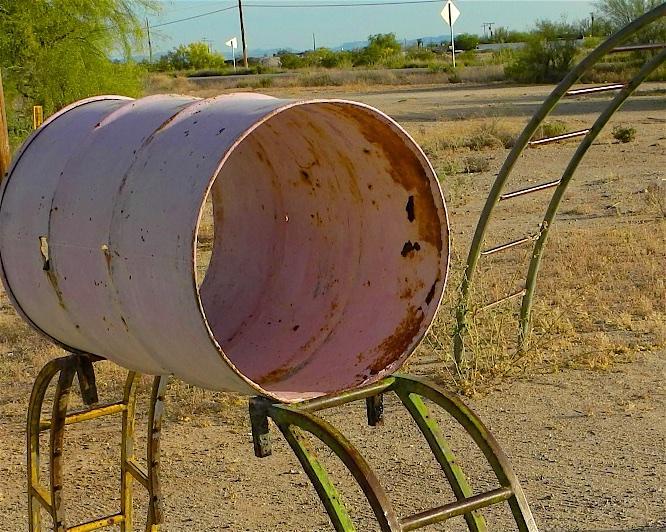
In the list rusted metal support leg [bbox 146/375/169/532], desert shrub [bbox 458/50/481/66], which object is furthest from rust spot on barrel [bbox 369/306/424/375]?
desert shrub [bbox 458/50/481/66]

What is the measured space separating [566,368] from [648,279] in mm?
2371

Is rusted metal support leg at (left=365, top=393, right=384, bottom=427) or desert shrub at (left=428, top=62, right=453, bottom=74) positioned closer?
rusted metal support leg at (left=365, top=393, right=384, bottom=427)

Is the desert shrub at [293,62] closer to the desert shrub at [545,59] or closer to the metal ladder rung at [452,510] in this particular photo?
the desert shrub at [545,59]

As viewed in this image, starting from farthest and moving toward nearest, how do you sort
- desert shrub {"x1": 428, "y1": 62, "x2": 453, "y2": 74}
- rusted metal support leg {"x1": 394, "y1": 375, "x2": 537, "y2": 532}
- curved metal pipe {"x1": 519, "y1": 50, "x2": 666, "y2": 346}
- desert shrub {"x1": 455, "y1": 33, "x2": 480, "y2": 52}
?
desert shrub {"x1": 455, "y1": 33, "x2": 480, "y2": 52}
desert shrub {"x1": 428, "y1": 62, "x2": 453, "y2": 74}
curved metal pipe {"x1": 519, "y1": 50, "x2": 666, "y2": 346}
rusted metal support leg {"x1": 394, "y1": 375, "x2": 537, "y2": 532}

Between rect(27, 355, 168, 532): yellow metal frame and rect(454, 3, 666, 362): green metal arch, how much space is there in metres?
2.75

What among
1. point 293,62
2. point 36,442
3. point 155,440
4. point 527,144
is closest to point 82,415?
point 36,442

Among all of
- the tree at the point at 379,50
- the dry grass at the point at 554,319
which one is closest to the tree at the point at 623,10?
the tree at the point at 379,50

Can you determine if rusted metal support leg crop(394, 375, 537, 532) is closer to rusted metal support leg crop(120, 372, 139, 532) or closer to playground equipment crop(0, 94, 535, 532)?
playground equipment crop(0, 94, 535, 532)

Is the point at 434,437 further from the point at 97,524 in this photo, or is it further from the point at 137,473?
the point at 97,524

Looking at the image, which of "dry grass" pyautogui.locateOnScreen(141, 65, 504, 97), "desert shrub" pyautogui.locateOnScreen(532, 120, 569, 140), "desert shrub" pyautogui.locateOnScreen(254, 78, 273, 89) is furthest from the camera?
"desert shrub" pyautogui.locateOnScreen(254, 78, 273, 89)

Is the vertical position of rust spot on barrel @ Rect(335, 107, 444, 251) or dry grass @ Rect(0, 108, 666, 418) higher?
rust spot on barrel @ Rect(335, 107, 444, 251)

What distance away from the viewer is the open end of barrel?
3.21 m

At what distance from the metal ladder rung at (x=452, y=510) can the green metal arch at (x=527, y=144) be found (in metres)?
3.28

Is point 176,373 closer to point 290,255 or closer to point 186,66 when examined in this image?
point 290,255
